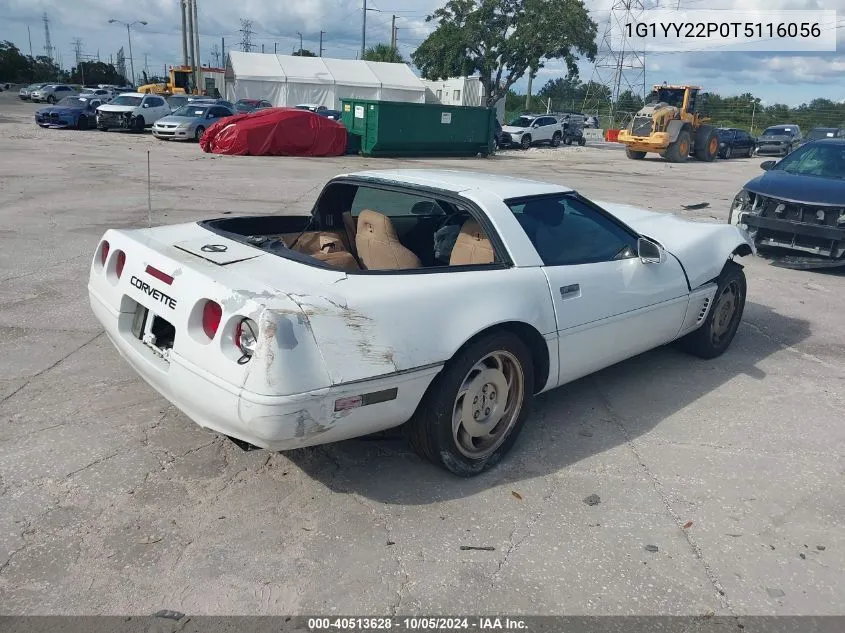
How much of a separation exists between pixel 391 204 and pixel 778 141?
37.0m

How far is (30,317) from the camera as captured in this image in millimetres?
5504

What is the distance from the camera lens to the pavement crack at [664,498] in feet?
8.96

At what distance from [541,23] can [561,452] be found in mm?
34405

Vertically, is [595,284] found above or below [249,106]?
below

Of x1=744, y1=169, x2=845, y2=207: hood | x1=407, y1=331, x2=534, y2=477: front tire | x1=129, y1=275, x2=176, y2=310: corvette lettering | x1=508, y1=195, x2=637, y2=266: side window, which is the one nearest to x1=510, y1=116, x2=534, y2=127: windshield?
x1=744, y1=169, x2=845, y2=207: hood

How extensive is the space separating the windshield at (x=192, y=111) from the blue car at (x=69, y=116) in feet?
17.3

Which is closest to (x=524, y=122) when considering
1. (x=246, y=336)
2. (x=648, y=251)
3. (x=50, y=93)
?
(x=648, y=251)

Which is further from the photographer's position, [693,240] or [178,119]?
[178,119]

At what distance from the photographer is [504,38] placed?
35375mm

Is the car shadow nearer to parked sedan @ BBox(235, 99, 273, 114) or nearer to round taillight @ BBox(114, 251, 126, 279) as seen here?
round taillight @ BBox(114, 251, 126, 279)

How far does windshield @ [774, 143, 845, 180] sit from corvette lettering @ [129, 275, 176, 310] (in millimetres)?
8716

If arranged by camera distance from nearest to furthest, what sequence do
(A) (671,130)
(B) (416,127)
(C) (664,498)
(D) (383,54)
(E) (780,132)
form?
1. (C) (664,498)
2. (B) (416,127)
3. (A) (671,130)
4. (E) (780,132)
5. (D) (383,54)

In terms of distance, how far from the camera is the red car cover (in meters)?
22.2

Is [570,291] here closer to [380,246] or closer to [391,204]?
[380,246]
